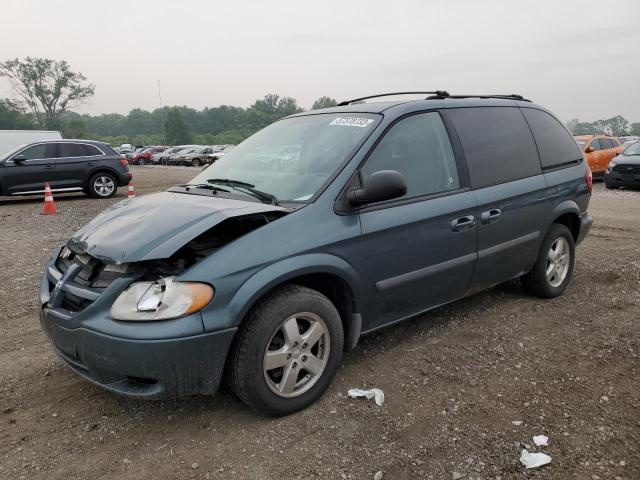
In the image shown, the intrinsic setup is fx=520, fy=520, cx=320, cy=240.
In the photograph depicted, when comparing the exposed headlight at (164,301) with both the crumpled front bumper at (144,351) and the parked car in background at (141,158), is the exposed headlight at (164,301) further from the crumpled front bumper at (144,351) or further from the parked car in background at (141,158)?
the parked car in background at (141,158)

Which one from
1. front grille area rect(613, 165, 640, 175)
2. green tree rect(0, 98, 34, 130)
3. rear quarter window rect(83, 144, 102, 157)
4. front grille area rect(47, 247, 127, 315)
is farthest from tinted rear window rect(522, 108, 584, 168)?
green tree rect(0, 98, 34, 130)

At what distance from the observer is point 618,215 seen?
9.72m

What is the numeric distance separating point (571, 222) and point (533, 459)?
2.94 m

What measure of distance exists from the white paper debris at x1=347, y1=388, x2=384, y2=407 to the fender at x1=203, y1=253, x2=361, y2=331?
0.64 m

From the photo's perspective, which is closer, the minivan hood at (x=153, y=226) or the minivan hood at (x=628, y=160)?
the minivan hood at (x=153, y=226)

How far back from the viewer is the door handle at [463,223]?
3562 mm

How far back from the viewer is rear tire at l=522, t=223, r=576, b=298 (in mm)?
4508

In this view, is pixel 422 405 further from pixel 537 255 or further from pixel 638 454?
pixel 537 255

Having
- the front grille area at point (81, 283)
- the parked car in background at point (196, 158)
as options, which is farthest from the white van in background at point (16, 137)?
the front grille area at point (81, 283)

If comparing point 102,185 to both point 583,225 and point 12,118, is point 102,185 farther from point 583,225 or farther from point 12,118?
point 12,118

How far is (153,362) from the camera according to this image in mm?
2475

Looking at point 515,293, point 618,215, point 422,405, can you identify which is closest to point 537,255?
point 515,293

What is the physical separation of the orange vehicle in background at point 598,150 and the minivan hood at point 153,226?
51.8 ft

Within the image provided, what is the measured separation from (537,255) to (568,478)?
2.43 meters
